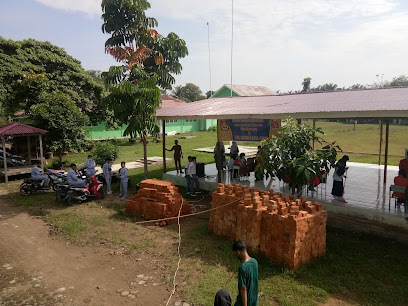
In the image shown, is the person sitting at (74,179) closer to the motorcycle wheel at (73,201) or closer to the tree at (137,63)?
the motorcycle wheel at (73,201)

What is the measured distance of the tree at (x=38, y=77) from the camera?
63.6 feet

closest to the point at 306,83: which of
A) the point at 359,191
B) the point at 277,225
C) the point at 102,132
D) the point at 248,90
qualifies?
the point at 248,90

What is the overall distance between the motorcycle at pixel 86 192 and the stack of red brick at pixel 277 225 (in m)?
5.59

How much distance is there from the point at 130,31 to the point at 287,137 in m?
10.7

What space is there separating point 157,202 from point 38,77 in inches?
583

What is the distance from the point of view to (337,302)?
195 inches

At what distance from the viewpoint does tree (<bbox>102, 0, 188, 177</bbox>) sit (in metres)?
11.3

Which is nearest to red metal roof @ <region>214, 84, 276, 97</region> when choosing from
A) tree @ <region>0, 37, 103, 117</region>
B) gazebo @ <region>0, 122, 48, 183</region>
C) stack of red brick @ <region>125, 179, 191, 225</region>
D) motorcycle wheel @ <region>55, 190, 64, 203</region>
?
tree @ <region>0, 37, 103, 117</region>

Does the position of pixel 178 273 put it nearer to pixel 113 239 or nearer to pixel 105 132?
pixel 113 239

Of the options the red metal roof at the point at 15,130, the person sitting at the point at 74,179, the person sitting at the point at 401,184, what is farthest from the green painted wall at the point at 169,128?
the person sitting at the point at 401,184

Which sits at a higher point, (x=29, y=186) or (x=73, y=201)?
(x=29, y=186)

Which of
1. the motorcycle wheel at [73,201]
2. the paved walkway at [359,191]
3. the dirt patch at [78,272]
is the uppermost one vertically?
the paved walkway at [359,191]

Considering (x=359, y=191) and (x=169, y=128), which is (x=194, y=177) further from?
(x=169, y=128)

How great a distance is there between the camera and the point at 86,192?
1085cm
